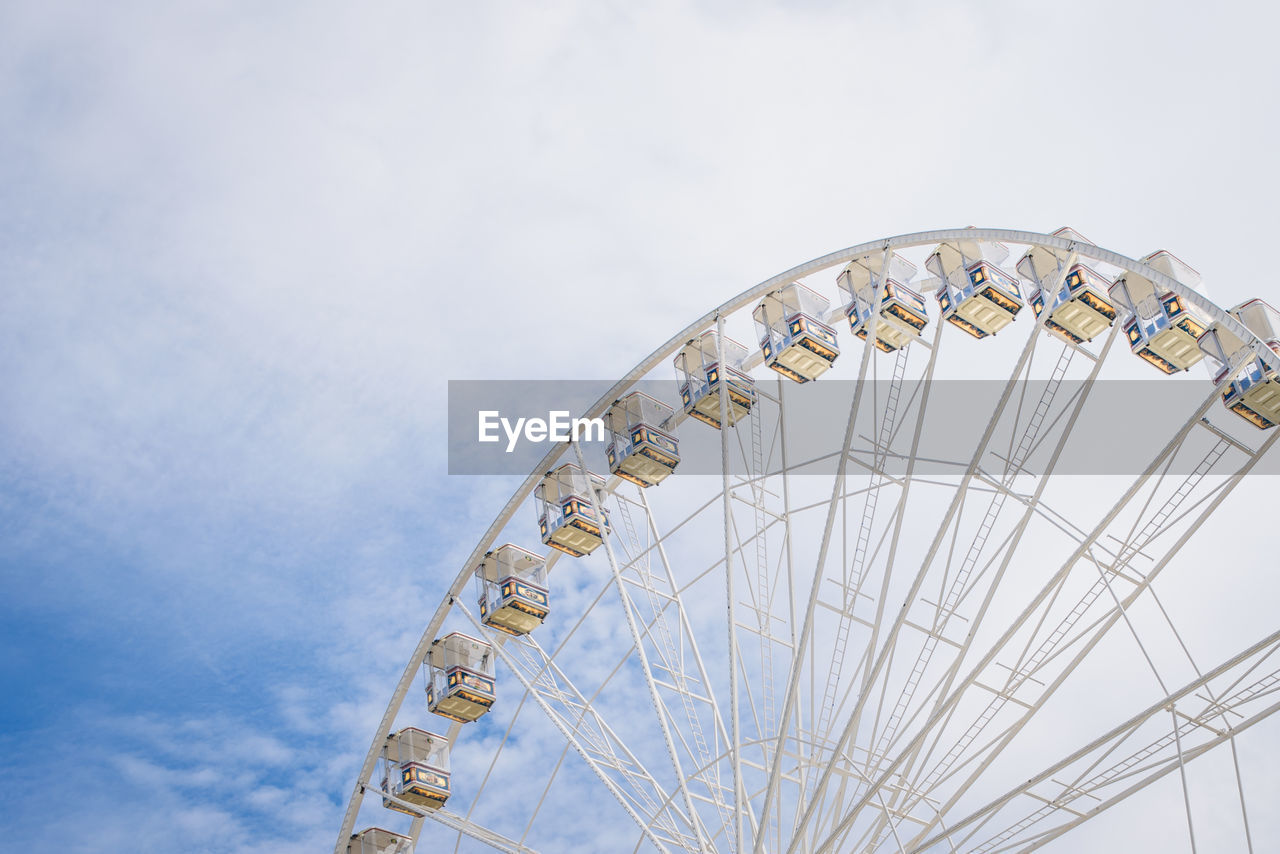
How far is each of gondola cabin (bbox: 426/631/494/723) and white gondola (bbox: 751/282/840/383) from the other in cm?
Result: 1076

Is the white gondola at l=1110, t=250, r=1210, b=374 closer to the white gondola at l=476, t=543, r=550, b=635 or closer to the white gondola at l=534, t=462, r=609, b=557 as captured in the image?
the white gondola at l=534, t=462, r=609, b=557

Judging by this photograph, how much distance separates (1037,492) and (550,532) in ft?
41.3

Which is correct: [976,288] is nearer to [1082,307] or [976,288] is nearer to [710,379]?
[1082,307]

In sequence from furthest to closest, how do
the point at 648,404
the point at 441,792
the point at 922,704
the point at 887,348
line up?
the point at 441,792, the point at 648,404, the point at 887,348, the point at 922,704

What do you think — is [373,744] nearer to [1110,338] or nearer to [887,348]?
[887,348]

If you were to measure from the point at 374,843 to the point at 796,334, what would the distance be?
17.2 metres

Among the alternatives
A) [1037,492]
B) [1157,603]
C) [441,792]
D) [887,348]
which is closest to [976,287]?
[887,348]

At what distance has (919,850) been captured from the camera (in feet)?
75.8

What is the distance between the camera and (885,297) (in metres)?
27.5

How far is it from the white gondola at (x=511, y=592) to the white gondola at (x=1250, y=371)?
16012 mm

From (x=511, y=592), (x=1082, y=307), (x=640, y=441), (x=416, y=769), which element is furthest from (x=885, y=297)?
(x=416, y=769)

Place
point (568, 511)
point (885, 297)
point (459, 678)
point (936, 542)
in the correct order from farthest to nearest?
point (459, 678) → point (568, 511) → point (885, 297) → point (936, 542)

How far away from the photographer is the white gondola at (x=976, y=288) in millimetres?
26500

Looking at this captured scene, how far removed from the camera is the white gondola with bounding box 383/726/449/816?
33.5 metres
